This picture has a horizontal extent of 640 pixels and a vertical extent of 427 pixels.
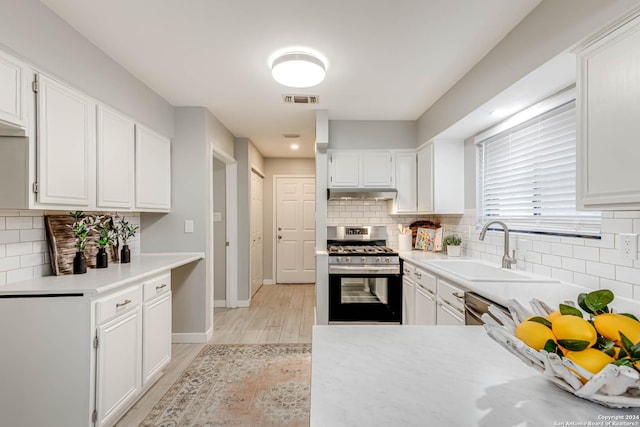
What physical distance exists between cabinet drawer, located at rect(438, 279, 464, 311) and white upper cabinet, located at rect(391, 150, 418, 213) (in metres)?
1.42

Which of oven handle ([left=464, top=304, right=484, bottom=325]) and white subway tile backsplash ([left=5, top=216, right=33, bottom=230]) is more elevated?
white subway tile backsplash ([left=5, top=216, right=33, bottom=230])

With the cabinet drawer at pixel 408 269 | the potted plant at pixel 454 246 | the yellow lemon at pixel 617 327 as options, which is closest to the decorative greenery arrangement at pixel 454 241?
the potted plant at pixel 454 246

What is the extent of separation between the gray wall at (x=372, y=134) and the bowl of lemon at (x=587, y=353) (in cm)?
332

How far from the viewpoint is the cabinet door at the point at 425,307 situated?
267 centimetres

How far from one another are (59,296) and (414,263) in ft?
8.58

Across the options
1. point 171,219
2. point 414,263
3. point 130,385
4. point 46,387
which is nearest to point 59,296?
point 46,387

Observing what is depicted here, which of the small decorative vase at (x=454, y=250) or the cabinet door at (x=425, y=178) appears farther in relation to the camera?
the cabinet door at (x=425, y=178)

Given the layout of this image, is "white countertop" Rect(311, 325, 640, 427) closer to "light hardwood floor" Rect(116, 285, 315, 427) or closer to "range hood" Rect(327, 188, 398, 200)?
"light hardwood floor" Rect(116, 285, 315, 427)

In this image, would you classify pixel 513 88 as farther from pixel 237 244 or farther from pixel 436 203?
pixel 237 244

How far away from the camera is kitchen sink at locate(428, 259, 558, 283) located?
2034mm

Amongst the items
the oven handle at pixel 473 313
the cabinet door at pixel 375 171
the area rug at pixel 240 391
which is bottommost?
the area rug at pixel 240 391

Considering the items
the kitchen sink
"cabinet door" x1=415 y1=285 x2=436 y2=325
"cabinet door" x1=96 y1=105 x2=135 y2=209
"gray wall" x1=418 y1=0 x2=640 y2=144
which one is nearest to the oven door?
"cabinet door" x1=415 y1=285 x2=436 y2=325

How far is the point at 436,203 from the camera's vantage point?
3.41m

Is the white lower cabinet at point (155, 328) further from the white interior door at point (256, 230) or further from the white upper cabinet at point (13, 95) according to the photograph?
the white interior door at point (256, 230)
